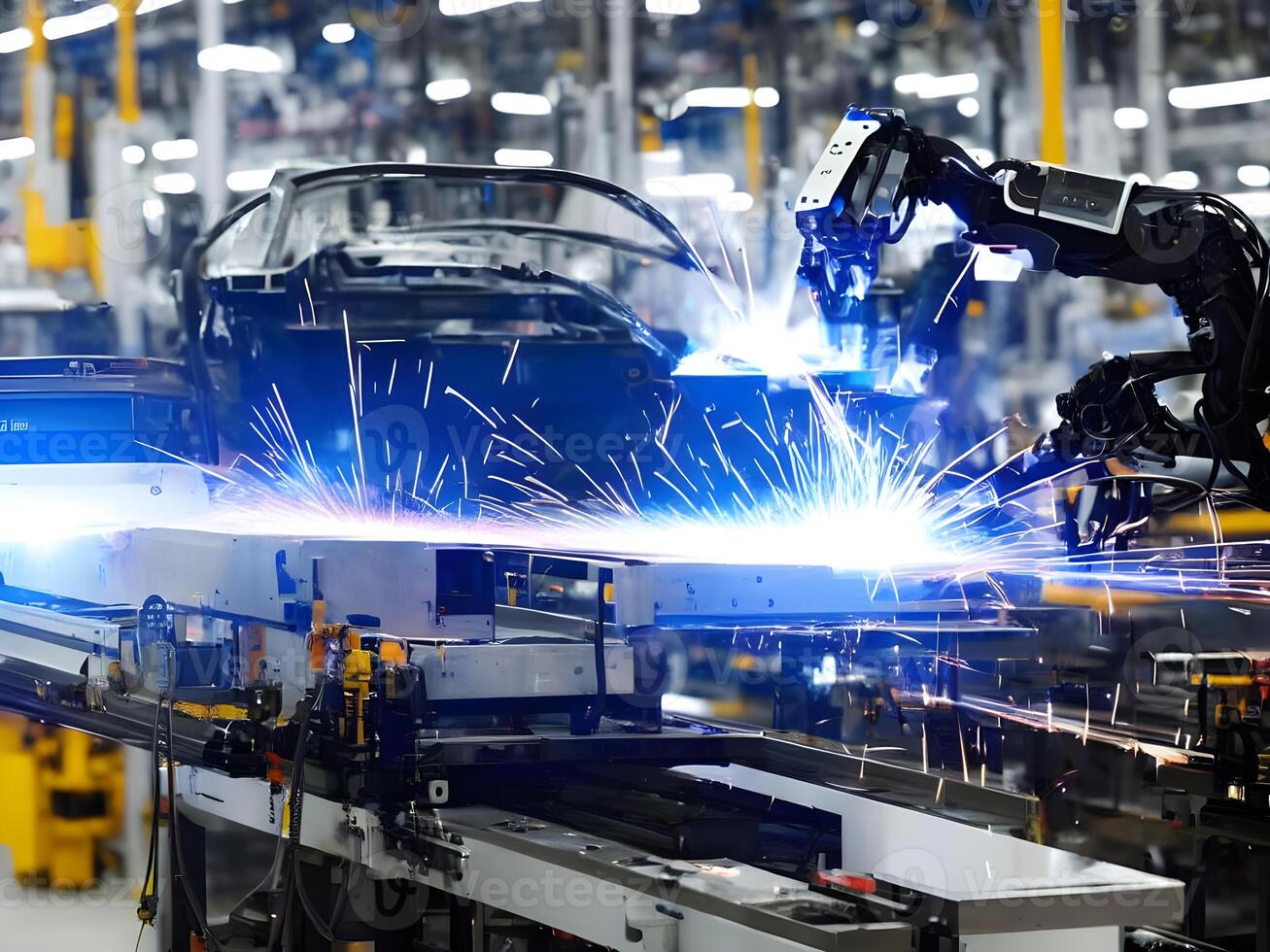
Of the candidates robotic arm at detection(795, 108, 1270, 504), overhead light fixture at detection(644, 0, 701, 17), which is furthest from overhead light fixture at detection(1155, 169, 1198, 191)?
robotic arm at detection(795, 108, 1270, 504)

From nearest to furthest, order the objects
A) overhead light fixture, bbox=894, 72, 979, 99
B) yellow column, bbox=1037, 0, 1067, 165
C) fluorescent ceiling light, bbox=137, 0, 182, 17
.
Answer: yellow column, bbox=1037, 0, 1067, 165
fluorescent ceiling light, bbox=137, 0, 182, 17
overhead light fixture, bbox=894, 72, 979, 99

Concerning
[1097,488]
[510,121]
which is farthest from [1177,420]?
[510,121]

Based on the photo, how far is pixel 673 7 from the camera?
11883 millimetres

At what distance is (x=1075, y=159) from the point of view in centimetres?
1116

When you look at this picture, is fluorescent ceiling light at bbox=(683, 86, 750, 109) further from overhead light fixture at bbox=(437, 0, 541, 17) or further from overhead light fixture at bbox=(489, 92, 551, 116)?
overhead light fixture at bbox=(437, 0, 541, 17)

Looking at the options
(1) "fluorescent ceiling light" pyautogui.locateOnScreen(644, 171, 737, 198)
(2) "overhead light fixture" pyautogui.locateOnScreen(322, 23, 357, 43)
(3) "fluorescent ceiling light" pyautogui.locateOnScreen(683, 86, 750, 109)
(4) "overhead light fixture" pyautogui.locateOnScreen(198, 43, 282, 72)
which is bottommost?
(1) "fluorescent ceiling light" pyautogui.locateOnScreen(644, 171, 737, 198)

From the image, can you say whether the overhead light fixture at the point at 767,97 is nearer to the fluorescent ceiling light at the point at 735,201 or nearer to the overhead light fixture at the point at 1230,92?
the fluorescent ceiling light at the point at 735,201

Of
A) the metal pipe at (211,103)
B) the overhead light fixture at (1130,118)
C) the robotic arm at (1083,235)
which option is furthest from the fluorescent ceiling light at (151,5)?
the robotic arm at (1083,235)

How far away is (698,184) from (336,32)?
10.1ft

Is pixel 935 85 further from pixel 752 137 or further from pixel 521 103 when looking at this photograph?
pixel 521 103

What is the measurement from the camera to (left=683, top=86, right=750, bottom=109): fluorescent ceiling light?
11.7m

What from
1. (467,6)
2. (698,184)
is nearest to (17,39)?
(467,6)

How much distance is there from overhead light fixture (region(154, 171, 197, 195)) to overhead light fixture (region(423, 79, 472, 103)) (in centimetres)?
196

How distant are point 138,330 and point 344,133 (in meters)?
2.65
